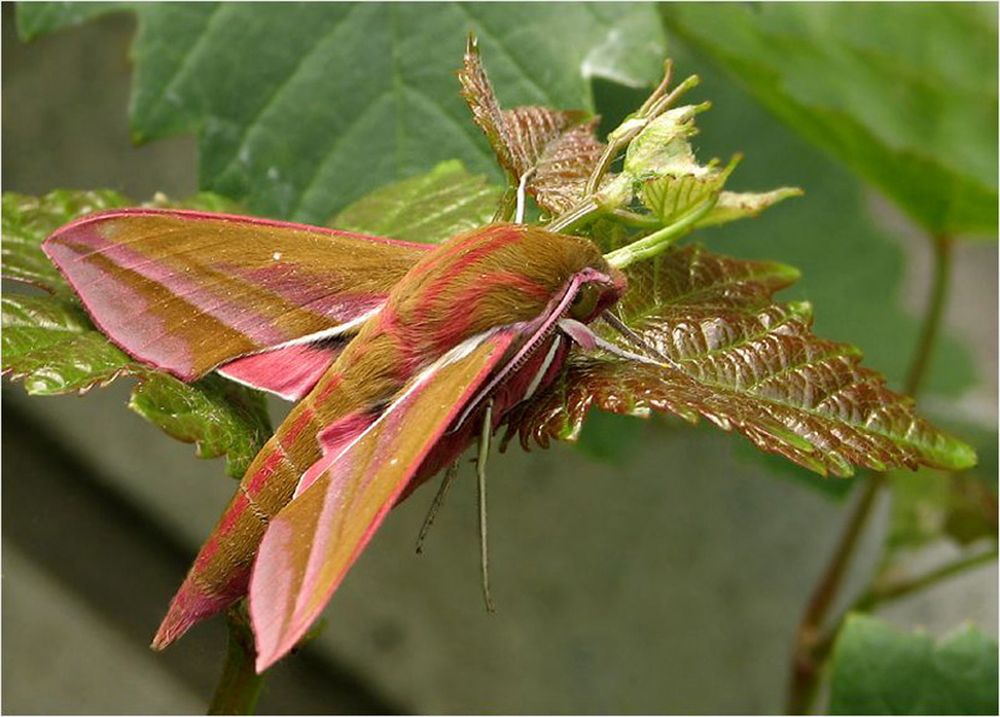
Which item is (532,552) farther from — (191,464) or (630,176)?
(630,176)

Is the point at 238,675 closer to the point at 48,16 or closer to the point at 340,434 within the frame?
the point at 340,434

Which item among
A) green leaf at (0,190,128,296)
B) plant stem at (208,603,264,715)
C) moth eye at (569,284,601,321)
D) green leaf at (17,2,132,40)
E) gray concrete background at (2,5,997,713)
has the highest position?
green leaf at (17,2,132,40)

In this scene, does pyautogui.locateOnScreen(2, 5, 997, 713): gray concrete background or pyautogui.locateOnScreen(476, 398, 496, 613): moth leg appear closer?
pyautogui.locateOnScreen(476, 398, 496, 613): moth leg

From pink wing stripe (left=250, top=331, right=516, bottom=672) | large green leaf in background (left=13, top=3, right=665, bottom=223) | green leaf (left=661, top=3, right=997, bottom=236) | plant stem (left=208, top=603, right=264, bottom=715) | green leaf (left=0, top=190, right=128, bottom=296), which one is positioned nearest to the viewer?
pink wing stripe (left=250, top=331, right=516, bottom=672)

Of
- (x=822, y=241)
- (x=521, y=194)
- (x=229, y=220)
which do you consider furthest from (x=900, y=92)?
(x=229, y=220)

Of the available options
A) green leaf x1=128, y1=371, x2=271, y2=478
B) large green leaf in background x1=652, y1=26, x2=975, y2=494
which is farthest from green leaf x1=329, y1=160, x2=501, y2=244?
large green leaf in background x1=652, y1=26, x2=975, y2=494

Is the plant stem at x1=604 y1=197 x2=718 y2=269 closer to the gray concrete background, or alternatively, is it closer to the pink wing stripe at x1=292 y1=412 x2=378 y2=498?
the pink wing stripe at x1=292 y1=412 x2=378 y2=498

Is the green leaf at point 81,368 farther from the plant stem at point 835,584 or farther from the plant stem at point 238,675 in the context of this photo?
the plant stem at point 835,584

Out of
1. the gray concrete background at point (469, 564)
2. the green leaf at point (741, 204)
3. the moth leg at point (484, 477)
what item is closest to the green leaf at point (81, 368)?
the moth leg at point (484, 477)
